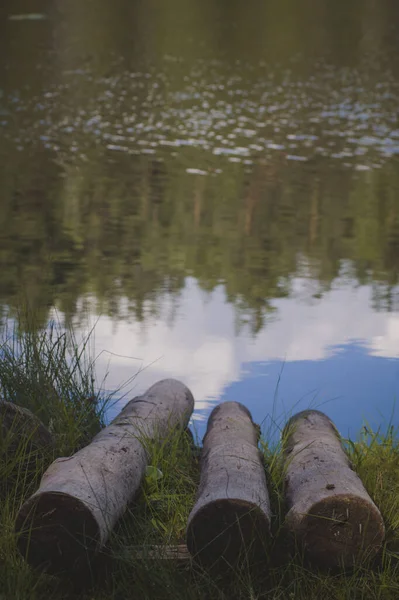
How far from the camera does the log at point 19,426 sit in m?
3.88

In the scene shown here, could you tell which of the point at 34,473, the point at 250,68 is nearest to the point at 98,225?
the point at 34,473

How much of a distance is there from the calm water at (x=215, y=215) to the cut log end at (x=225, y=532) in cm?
144

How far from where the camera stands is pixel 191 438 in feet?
16.0

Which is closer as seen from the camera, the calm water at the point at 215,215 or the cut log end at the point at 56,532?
the cut log end at the point at 56,532

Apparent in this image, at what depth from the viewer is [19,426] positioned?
3910 millimetres

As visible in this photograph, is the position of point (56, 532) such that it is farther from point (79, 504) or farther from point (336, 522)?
point (336, 522)

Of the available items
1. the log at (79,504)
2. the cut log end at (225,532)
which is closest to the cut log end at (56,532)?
the log at (79,504)

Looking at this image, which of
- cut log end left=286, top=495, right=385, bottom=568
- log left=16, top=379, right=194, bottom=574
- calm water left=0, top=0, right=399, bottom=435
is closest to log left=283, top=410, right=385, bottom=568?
cut log end left=286, top=495, right=385, bottom=568

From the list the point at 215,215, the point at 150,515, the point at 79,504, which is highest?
the point at 215,215

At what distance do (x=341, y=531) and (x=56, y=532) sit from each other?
949mm

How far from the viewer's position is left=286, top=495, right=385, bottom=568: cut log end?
135 inches

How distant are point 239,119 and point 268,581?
13675mm

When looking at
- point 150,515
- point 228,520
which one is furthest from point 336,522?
point 150,515

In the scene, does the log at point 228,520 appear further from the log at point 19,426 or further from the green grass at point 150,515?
the log at point 19,426
